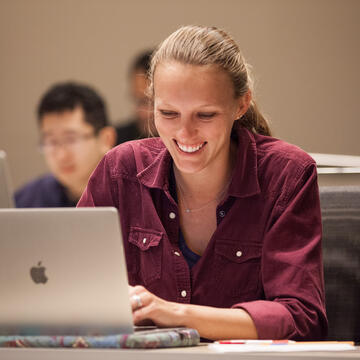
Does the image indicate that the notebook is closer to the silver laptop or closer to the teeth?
the teeth

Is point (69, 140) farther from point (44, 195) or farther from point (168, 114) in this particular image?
point (168, 114)

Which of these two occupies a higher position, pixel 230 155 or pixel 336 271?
pixel 230 155

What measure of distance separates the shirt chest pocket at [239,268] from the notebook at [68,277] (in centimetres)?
47

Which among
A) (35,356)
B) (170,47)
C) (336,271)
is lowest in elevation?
(336,271)

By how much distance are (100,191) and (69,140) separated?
1.92m

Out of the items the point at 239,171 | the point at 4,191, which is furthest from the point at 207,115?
the point at 4,191

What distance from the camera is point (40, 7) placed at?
5.21 metres

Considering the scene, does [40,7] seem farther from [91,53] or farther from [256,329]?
[256,329]

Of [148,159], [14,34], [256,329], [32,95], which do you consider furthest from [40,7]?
[256,329]

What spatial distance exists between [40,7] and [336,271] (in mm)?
3717

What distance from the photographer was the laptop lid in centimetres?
133

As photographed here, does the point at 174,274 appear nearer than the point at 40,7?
Yes

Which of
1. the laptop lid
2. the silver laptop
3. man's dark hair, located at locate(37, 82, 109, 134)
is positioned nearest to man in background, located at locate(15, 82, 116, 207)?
man's dark hair, located at locate(37, 82, 109, 134)

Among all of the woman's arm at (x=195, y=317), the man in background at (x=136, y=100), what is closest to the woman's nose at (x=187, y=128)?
the woman's arm at (x=195, y=317)
